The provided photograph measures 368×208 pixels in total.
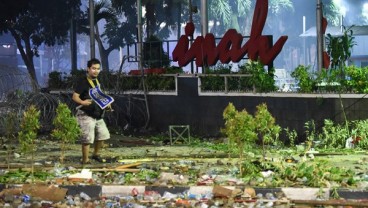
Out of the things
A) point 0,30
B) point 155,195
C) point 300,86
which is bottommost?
point 155,195

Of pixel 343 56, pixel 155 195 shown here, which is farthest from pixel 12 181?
pixel 343 56

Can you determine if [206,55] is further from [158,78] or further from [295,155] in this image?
[295,155]

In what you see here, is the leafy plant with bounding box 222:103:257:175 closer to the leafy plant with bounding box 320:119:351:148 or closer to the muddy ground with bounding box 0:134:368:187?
the muddy ground with bounding box 0:134:368:187

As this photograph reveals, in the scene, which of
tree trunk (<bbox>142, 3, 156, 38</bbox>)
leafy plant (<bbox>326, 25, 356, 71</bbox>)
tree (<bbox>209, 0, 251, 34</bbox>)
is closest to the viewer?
leafy plant (<bbox>326, 25, 356, 71</bbox>)

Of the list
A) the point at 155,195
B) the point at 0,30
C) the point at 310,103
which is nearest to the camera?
the point at 155,195

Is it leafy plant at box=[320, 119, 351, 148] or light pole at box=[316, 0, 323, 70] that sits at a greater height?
light pole at box=[316, 0, 323, 70]

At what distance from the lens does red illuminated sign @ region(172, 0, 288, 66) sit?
24.6 meters

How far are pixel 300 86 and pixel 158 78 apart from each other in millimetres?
6190

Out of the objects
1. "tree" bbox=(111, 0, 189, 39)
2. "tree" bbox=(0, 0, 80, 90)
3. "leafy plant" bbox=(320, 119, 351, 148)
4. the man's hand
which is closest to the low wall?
"leafy plant" bbox=(320, 119, 351, 148)

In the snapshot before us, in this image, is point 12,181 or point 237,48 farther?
point 237,48

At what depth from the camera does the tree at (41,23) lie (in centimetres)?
4947

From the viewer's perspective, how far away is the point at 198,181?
48.0ft

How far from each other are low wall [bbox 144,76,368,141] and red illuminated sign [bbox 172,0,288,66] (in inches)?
28.5

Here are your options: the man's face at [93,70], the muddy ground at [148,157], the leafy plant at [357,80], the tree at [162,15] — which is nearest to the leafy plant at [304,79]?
the leafy plant at [357,80]
